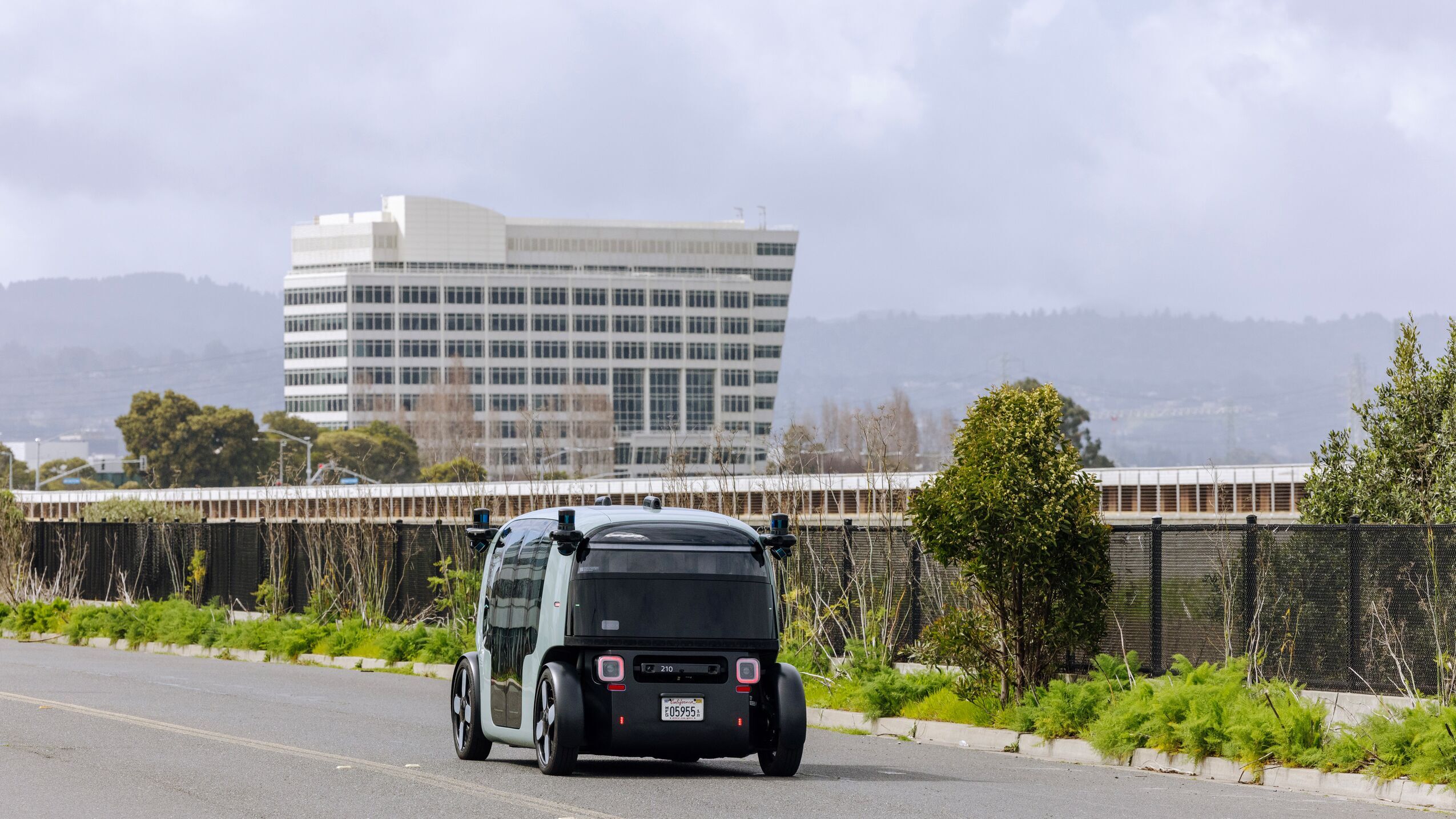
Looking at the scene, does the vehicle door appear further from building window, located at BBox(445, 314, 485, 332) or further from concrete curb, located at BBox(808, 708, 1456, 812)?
building window, located at BBox(445, 314, 485, 332)

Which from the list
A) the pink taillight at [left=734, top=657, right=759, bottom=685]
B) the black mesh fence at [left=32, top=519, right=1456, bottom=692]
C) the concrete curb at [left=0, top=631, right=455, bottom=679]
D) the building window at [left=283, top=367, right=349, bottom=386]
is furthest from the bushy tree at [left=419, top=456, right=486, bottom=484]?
the pink taillight at [left=734, top=657, right=759, bottom=685]

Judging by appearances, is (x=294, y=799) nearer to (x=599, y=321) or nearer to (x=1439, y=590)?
(x=1439, y=590)

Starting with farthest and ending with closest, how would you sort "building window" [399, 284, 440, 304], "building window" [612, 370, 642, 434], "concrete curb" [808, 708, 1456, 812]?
"building window" [612, 370, 642, 434]
"building window" [399, 284, 440, 304]
"concrete curb" [808, 708, 1456, 812]

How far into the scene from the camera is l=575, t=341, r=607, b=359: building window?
570ft

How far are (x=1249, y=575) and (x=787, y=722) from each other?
689cm

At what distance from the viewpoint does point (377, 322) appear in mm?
169625

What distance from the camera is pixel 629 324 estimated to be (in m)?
174

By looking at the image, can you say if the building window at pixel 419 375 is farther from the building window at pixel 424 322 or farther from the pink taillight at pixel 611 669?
the pink taillight at pixel 611 669

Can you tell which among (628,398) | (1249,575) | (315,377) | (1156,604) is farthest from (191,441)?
(1249,575)

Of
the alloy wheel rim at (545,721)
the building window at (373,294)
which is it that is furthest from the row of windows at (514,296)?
the alloy wheel rim at (545,721)

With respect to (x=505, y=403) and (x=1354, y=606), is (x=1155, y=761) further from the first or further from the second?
(x=505, y=403)

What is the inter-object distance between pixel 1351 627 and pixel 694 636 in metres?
7.62

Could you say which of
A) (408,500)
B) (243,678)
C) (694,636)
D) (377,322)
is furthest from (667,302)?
(694,636)

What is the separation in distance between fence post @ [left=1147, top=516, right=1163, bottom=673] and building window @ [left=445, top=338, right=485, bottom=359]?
153938 mm
